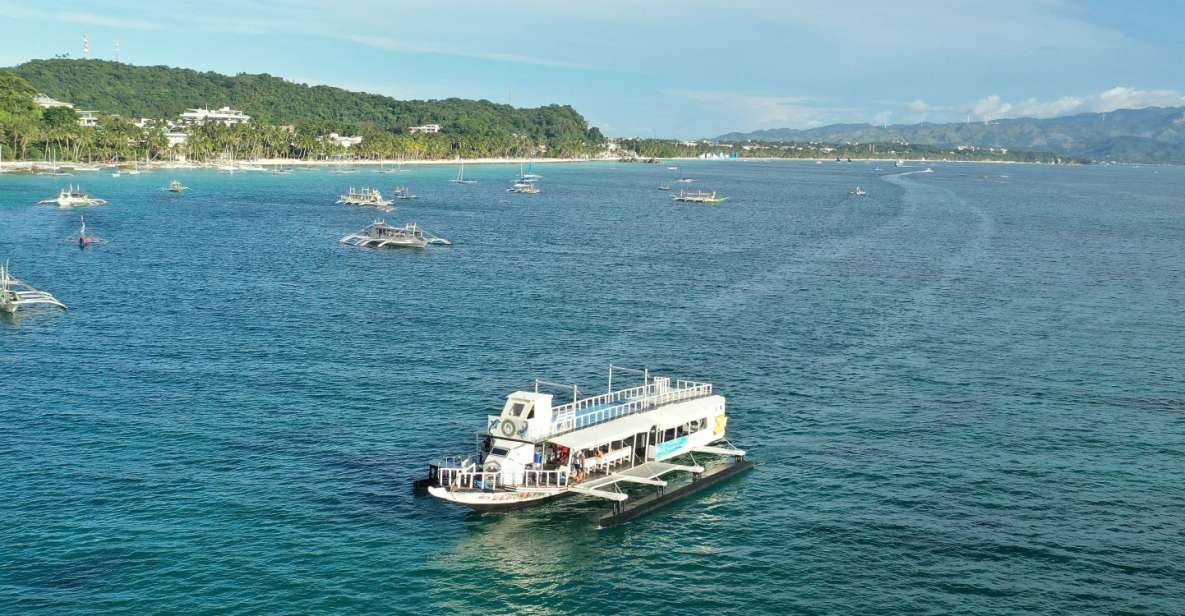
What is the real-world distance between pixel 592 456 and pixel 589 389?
18739 mm

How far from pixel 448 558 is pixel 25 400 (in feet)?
129

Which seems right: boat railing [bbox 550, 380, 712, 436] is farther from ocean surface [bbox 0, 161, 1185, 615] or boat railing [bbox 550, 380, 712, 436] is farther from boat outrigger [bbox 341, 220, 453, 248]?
boat outrigger [bbox 341, 220, 453, 248]

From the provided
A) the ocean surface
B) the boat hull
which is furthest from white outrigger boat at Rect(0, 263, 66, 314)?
the boat hull

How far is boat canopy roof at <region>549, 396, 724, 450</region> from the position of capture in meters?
57.6

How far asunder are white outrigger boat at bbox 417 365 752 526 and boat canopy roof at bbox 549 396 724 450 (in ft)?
0.19

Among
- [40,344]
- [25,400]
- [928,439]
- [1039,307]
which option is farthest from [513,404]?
[1039,307]

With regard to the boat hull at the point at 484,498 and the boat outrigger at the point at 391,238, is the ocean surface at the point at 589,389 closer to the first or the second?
the boat hull at the point at 484,498

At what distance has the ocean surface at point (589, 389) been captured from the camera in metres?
47.5

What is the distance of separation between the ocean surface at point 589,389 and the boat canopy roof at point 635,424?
133 inches

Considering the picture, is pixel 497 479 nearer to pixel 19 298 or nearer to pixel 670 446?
pixel 670 446

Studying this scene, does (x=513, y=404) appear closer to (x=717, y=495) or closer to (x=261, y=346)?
(x=717, y=495)

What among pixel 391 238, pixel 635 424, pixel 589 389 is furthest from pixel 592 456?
pixel 391 238

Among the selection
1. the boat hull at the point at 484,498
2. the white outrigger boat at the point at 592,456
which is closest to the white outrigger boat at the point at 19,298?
the white outrigger boat at the point at 592,456

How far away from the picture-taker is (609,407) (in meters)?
63.0
